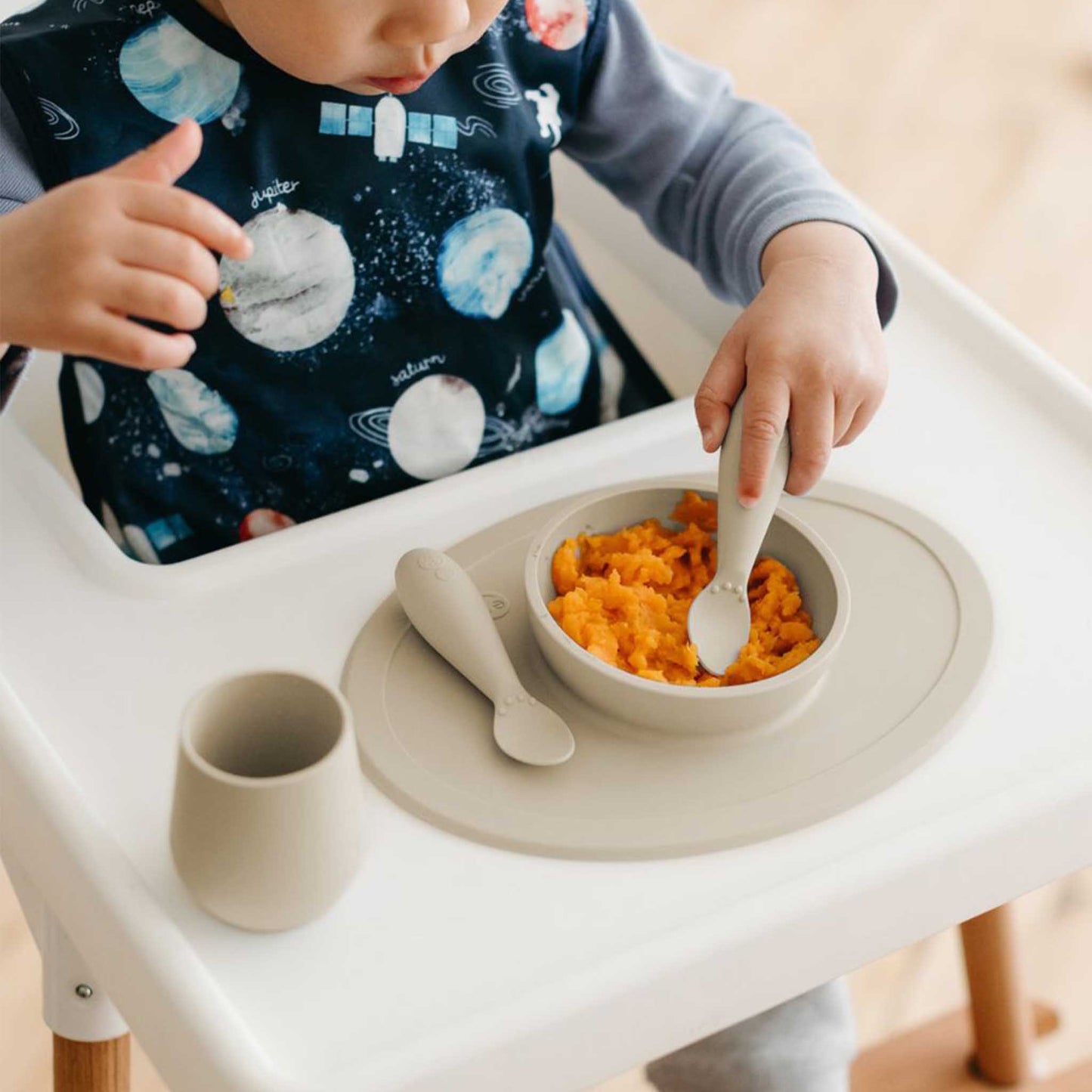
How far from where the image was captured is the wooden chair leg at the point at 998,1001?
98cm

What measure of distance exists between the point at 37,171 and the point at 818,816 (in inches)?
18.7

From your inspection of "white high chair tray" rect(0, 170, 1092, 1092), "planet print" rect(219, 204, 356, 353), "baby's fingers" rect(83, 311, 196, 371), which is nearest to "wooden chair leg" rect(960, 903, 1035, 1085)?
"white high chair tray" rect(0, 170, 1092, 1092)

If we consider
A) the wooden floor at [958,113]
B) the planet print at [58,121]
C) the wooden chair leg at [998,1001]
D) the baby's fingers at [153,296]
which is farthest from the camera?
the wooden floor at [958,113]

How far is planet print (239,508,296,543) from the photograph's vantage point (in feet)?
2.77

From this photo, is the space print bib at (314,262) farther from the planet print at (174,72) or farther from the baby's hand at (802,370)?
the baby's hand at (802,370)

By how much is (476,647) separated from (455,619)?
0.02 meters

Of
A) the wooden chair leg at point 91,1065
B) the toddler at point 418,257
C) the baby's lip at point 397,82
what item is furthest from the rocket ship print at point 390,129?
the wooden chair leg at point 91,1065

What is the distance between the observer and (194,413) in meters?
0.81

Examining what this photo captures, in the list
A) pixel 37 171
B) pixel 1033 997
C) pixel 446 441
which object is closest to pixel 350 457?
pixel 446 441

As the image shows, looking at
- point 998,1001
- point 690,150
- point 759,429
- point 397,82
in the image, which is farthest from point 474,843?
point 998,1001

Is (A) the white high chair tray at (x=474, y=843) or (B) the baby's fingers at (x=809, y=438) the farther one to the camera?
(B) the baby's fingers at (x=809, y=438)

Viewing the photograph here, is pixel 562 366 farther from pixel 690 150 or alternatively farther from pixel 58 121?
pixel 58 121

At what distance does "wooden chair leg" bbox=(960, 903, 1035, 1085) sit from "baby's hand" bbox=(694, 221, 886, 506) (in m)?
0.41

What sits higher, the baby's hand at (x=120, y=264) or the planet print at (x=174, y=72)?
the baby's hand at (x=120, y=264)
